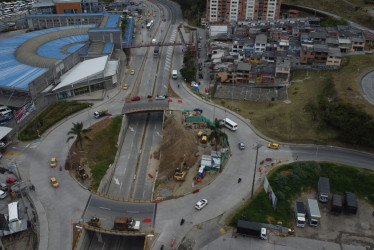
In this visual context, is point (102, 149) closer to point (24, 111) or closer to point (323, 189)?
point (24, 111)

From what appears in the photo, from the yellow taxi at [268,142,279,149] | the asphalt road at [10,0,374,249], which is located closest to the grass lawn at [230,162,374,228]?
the asphalt road at [10,0,374,249]

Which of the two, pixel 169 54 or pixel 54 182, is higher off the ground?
pixel 169 54

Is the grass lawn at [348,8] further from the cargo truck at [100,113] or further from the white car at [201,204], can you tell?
the white car at [201,204]

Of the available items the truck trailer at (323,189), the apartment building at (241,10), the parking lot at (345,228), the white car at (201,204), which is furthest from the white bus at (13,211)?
the apartment building at (241,10)

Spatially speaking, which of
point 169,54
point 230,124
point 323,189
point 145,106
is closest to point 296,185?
point 323,189

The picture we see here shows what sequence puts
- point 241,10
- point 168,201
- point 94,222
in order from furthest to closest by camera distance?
point 241,10 → point 168,201 → point 94,222

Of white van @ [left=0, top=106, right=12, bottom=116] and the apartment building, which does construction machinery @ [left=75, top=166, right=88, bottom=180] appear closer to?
white van @ [left=0, top=106, right=12, bottom=116]
